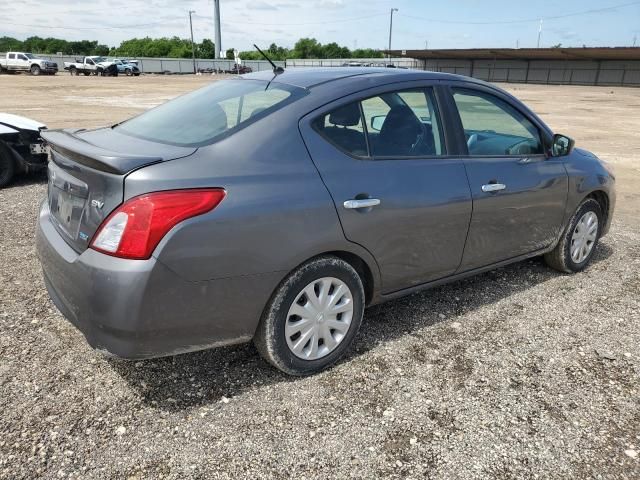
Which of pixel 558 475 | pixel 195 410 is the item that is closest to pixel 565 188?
pixel 558 475

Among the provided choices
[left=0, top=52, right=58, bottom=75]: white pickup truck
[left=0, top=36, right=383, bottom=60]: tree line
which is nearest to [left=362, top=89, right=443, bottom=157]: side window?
[left=0, top=52, right=58, bottom=75]: white pickup truck

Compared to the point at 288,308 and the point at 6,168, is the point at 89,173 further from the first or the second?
the point at 6,168

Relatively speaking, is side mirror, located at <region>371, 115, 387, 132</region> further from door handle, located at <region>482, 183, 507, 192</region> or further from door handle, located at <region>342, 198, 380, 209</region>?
door handle, located at <region>482, 183, 507, 192</region>

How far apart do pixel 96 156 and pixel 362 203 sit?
53.8 inches

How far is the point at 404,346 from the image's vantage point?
3.46 meters

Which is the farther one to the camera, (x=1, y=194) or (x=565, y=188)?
(x=1, y=194)

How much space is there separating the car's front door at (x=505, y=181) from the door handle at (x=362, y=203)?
2.94 ft

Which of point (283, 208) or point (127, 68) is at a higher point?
point (283, 208)

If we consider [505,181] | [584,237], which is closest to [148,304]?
[505,181]

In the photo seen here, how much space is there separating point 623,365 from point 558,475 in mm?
1251

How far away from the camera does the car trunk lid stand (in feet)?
8.00

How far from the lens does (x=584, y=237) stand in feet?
15.5

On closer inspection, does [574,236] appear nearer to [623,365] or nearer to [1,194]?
[623,365]

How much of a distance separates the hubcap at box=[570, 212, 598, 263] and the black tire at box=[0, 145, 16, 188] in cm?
688
